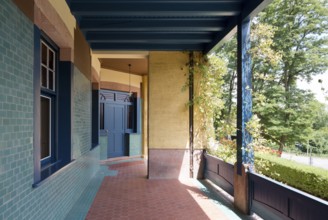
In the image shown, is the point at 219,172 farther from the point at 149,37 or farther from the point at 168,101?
the point at 149,37

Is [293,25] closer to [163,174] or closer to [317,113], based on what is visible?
[317,113]

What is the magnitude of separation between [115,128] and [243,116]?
6.33 meters

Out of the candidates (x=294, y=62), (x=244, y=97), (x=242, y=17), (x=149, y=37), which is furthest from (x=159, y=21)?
(x=294, y=62)

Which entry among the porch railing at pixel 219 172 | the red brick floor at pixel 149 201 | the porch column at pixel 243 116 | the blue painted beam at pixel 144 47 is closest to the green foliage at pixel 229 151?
the porch railing at pixel 219 172

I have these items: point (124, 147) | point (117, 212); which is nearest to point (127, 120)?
point (124, 147)

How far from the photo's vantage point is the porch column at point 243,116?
162 inches

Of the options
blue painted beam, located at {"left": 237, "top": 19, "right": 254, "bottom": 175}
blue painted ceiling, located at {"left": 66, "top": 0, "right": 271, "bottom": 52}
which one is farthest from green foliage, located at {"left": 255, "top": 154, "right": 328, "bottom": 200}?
blue painted ceiling, located at {"left": 66, "top": 0, "right": 271, "bottom": 52}

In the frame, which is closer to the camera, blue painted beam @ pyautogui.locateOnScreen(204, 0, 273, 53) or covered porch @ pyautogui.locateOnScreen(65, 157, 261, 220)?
blue painted beam @ pyautogui.locateOnScreen(204, 0, 273, 53)

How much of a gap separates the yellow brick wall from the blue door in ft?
11.0

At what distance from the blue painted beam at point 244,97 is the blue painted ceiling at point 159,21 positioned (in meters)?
0.32

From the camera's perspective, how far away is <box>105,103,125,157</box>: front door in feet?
31.1

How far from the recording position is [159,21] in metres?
4.96

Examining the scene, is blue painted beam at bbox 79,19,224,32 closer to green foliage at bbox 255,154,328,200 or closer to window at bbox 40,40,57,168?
window at bbox 40,40,57,168

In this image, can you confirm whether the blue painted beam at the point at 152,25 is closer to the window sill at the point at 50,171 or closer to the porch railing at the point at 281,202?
the window sill at the point at 50,171
